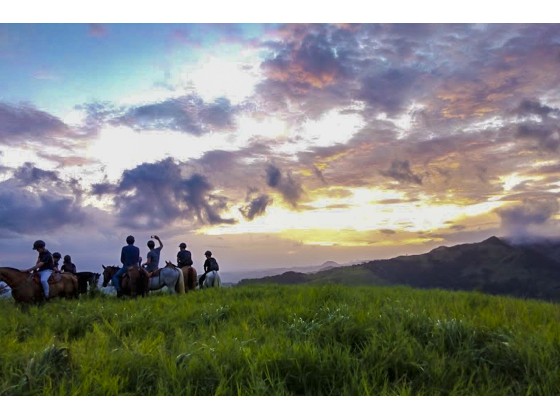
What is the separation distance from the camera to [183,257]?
20969mm

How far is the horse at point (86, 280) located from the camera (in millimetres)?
18819

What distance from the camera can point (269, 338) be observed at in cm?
643

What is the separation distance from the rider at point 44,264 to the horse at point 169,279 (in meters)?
4.53

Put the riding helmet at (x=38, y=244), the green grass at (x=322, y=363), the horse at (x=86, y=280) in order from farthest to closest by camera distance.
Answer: the horse at (x=86, y=280)
the riding helmet at (x=38, y=244)
the green grass at (x=322, y=363)

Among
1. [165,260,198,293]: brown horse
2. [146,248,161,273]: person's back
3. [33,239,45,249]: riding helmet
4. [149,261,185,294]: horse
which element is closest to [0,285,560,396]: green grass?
[33,239,45,249]: riding helmet

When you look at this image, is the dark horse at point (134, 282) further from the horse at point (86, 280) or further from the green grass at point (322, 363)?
the green grass at point (322, 363)

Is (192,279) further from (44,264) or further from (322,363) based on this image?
(322,363)

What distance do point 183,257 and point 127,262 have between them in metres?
3.81

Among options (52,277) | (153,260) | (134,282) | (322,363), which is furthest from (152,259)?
(322,363)

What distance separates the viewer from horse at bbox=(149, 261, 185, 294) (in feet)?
61.9

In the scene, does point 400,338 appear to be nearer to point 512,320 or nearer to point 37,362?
point 512,320

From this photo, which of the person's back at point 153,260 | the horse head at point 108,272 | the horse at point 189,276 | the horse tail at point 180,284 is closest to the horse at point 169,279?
the horse tail at point 180,284

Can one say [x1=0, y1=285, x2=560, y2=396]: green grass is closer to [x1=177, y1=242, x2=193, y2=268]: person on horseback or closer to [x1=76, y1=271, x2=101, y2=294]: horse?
[x1=76, y1=271, x2=101, y2=294]: horse

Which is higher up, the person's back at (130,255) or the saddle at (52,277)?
the person's back at (130,255)
